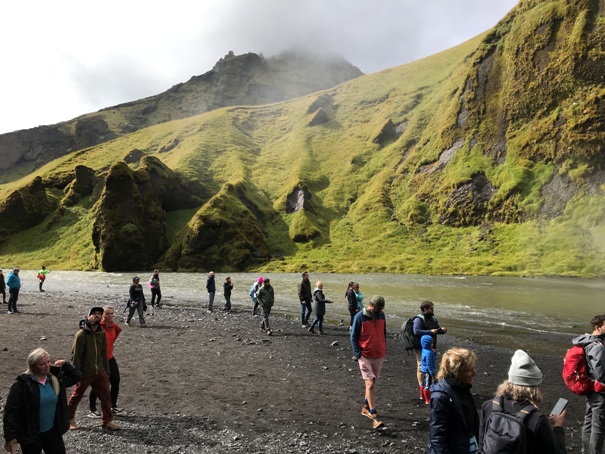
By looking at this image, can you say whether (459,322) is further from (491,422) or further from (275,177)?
(275,177)

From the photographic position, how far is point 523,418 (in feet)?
12.6

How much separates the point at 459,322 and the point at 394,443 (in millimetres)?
17045

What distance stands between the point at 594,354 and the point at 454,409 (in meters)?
3.71

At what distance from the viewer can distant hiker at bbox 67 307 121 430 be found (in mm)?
8523

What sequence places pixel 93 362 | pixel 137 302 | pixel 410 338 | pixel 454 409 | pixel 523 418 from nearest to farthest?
1. pixel 523 418
2. pixel 454 409
3. pixel 93 362
4. pixel 410 338
5. pixel 137 302

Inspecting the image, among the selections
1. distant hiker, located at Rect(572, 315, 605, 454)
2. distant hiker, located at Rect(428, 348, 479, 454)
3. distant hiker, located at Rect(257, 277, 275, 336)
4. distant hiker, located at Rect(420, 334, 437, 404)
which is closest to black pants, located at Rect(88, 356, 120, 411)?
distant hiker, located at Rect(420, 334, 437, 404)

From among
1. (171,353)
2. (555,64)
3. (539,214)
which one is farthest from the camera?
(555,64)

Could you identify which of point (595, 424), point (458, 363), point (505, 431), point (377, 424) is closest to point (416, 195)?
point (377, 424)

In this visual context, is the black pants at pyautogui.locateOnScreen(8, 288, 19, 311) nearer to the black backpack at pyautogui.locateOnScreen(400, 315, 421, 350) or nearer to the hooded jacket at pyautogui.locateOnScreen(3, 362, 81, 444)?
the hooded jacket at pyautogui.locateOnScreen(3, 362, 81, 444)

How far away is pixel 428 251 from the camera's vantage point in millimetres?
71438

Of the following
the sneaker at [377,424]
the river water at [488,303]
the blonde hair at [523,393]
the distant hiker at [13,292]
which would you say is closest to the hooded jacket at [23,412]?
the blonde hair at [523,393]

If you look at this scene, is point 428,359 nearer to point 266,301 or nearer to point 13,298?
point 266,301

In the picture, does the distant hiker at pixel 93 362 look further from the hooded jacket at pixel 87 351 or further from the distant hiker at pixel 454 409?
the distant hiker at pixel 454 409

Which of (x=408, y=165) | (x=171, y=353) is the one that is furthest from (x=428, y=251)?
(x=171, y=353)
